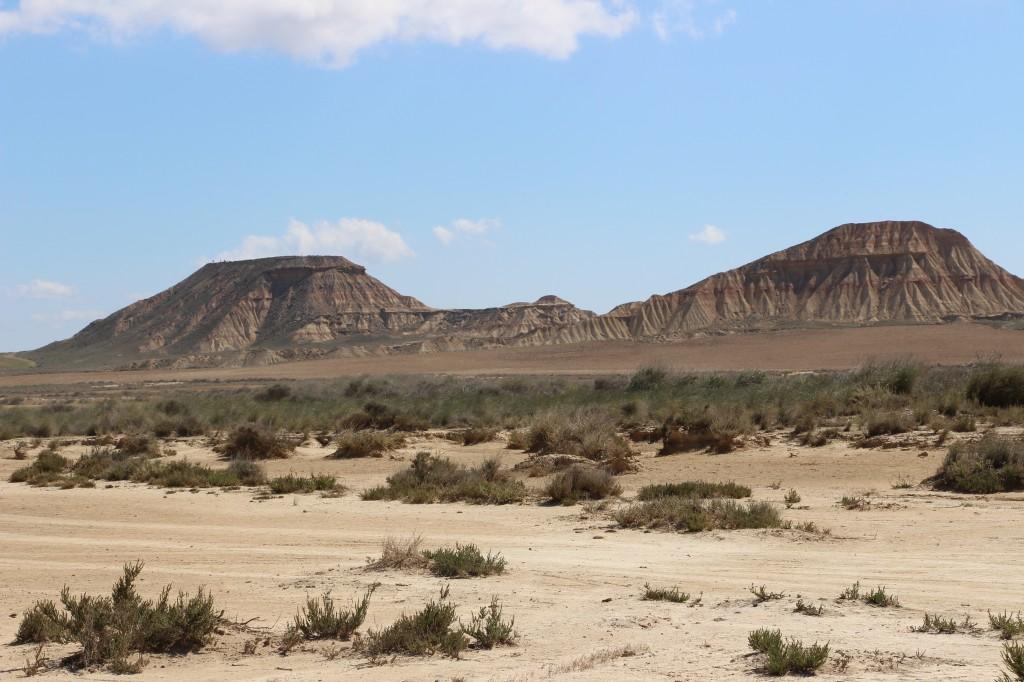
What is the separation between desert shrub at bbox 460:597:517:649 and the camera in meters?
8.75

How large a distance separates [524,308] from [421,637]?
A: 16786 cm

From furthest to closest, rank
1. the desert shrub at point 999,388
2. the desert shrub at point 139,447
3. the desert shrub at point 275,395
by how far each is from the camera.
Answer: the desert shrub at point 275,395
the desert shrub at point 999,388
the desert shrub at point 139,447

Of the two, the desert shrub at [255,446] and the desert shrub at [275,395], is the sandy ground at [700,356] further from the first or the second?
the desert shrub at [255,446]

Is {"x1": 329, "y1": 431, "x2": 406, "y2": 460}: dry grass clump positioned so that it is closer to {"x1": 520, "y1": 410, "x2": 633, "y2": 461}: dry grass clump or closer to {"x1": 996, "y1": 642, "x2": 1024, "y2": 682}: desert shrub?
{"x1": 520, "y1": 410, "x2": 633, "y2": 461}: dry grass clump

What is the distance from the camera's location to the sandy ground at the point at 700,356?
8950 cm

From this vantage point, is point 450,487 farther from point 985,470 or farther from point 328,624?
point 328,624

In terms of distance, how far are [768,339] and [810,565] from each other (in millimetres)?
100343

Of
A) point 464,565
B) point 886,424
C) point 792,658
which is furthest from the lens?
point 886,424

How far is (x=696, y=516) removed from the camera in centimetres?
1430

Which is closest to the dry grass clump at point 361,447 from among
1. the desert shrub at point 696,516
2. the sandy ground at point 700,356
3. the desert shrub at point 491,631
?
the desert shrub at point 696,516

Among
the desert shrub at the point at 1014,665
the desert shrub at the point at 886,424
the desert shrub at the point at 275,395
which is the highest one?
the desert shrub at the point at 275,395

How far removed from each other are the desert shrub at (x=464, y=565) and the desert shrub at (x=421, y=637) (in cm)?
240

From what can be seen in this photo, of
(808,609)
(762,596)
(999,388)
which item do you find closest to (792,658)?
(808,609)

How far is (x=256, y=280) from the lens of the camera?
18588cm
